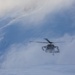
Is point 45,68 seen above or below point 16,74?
above

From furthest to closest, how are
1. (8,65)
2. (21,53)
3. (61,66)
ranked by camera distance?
(21,53), (8,65), (61,66)

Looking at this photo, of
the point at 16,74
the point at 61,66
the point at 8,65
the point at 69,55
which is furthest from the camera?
the point at 8,65

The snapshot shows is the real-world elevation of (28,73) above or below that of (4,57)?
below

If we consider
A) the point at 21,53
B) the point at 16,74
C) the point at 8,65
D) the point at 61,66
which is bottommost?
the point at 16,74

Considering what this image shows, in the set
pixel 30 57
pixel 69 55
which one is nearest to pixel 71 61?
pixel 69 55

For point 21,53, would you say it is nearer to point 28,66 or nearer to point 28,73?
point 28,66

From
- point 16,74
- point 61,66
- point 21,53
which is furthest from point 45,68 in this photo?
point 21,53

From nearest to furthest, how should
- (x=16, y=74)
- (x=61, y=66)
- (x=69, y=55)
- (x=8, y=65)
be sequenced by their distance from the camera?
(x=16, y=74)
(x=61, y=66)
(x=69, y=55)
(x=8, y=65)

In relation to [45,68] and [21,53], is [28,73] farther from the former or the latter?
[21,53]

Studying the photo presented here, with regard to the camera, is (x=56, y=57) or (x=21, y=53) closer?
(x=56, y=57)
